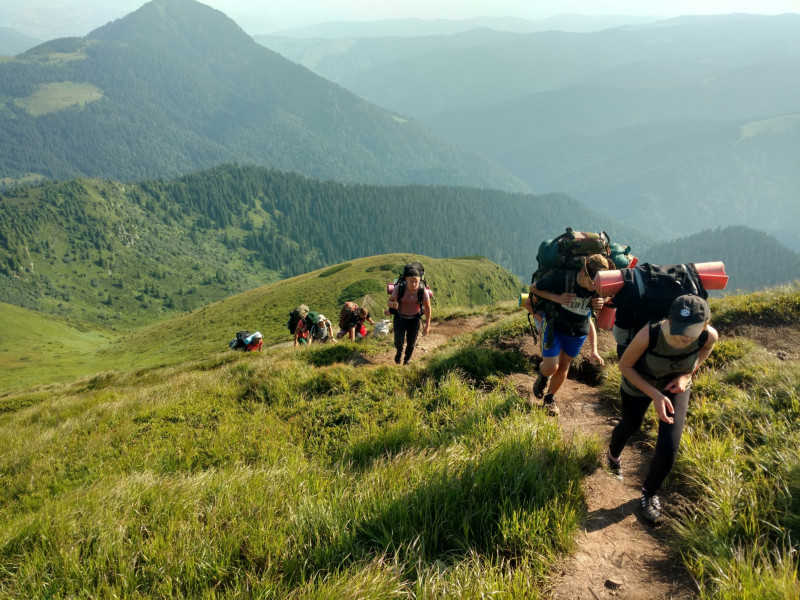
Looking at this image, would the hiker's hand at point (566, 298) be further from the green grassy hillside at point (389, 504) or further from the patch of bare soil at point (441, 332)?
the patch of bare soil at point (441, 332)

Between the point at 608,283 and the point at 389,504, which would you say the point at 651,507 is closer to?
the point at 608,283

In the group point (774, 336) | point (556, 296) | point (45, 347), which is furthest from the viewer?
point (45, 347)

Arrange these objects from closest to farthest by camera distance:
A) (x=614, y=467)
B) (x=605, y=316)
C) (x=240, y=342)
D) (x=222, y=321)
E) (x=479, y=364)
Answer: (x=614, y=467), (x=605, y=316), (x=479, y=364), (x=240, y=342), (x=222, y=321)

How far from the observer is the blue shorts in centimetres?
623

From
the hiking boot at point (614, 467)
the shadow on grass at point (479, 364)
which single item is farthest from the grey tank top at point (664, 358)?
the shadow on grass at point (479, 364)

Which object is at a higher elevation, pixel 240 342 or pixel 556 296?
pixel 556 296

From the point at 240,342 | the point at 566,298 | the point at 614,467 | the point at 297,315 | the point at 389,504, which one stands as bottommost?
the point at 240,342

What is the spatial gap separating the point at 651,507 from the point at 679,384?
49.5 inches

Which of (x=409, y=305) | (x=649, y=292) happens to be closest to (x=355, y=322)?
(x=409, y=305)

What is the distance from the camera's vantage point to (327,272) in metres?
105

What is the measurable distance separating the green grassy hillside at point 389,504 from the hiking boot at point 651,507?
197 millimetres

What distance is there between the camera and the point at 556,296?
5941mm

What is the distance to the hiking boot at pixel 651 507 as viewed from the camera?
Answer: 13.0 feet

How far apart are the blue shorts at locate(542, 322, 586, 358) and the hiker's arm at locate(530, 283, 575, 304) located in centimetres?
47
